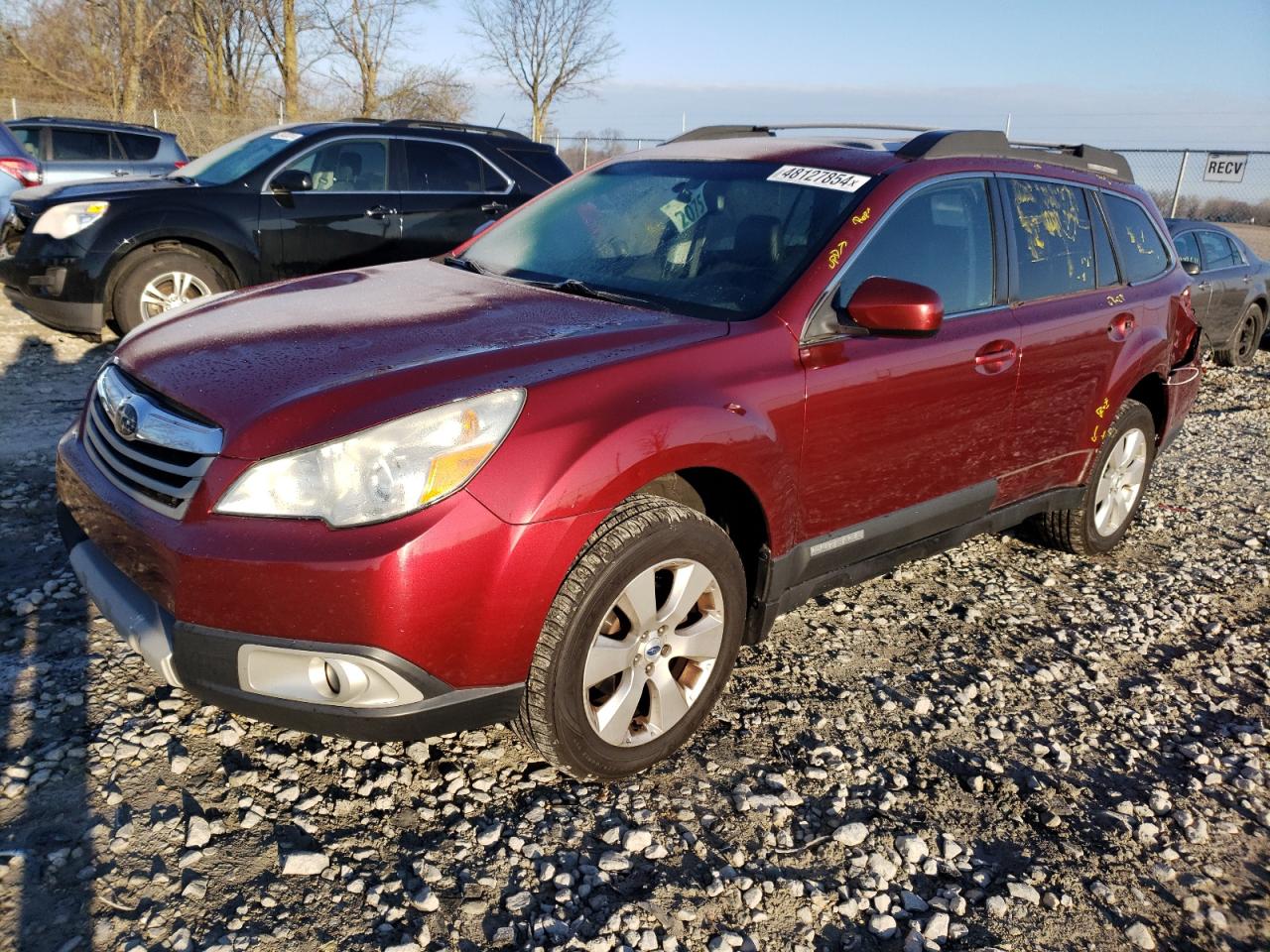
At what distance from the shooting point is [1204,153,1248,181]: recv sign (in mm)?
18125

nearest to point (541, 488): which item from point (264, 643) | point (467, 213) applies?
point (264, 643)

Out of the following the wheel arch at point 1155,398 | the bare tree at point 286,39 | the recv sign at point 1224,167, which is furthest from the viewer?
the bare tree at point 286,39

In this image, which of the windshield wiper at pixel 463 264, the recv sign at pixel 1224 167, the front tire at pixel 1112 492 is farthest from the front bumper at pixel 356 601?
the recv sign at pixel 1224 167

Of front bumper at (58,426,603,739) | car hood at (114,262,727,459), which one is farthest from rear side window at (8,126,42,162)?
front bumper at (58,426,603,739)

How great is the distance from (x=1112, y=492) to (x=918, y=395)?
2029mm

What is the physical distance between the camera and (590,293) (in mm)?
3229

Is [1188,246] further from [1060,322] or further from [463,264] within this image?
[463,264]

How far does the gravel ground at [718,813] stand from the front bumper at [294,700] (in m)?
0.34

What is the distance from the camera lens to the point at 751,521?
9.80ft

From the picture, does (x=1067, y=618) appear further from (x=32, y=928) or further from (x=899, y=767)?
(x=32, y=928)

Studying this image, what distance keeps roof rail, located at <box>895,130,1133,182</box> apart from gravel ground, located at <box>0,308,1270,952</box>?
6.06 ft

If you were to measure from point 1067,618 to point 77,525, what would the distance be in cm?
376

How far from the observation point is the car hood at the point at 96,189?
6.75 meters

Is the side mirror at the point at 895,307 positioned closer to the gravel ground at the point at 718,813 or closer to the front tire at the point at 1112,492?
the gravel ground at the point at 718,813
